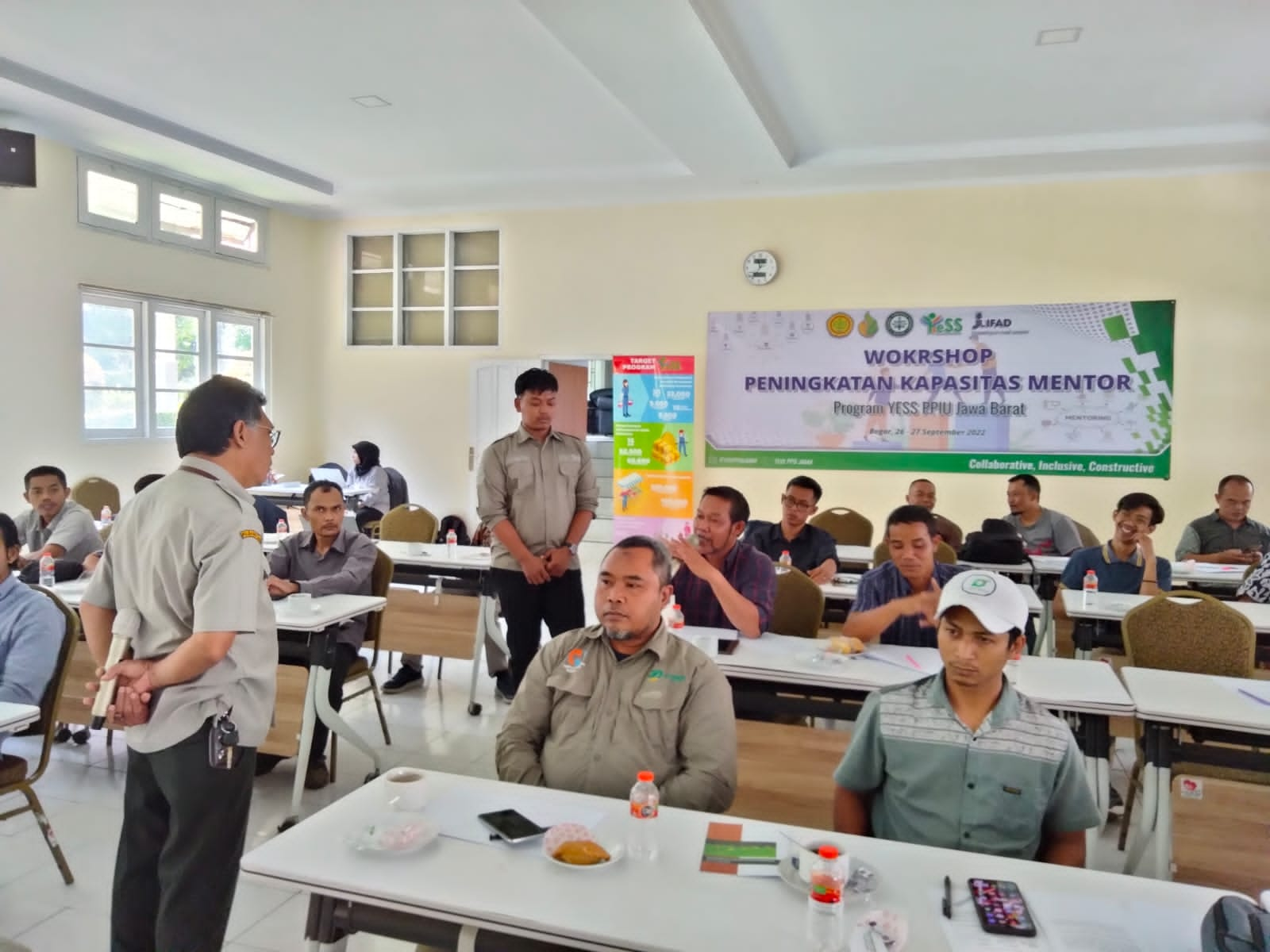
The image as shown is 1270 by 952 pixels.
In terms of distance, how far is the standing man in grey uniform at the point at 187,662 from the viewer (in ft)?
6.56

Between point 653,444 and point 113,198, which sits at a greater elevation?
point 113,198

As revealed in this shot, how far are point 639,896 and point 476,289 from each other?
851 centimetres

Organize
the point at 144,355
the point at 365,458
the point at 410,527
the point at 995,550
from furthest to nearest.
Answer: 1. the point at 365,458
2. the point at 144,355
3. the point at 410,527
4. the point at 995,550

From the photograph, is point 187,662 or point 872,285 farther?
point 872,285

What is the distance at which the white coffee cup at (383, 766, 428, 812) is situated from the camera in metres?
1.85

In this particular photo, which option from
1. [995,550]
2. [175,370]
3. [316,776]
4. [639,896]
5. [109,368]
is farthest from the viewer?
[175,370]

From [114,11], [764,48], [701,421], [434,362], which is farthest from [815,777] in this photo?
[434,362]

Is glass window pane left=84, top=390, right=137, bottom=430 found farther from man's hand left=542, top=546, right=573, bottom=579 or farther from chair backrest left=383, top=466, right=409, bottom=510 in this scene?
man's hand left=542, top=546, right=573, bottom=579

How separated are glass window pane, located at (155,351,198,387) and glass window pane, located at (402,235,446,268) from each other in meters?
2.40

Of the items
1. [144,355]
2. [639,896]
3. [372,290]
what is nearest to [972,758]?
[639,896]

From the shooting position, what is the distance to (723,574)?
140 inches

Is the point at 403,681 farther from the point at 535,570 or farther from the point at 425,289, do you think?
the point at 425,289

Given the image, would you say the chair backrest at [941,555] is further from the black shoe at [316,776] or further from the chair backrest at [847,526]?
the black shoe at [316,776]

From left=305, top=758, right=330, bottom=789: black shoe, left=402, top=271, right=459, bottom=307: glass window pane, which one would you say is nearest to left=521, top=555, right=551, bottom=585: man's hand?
left=305, top=758, right=330, bottom=789: black shoe
